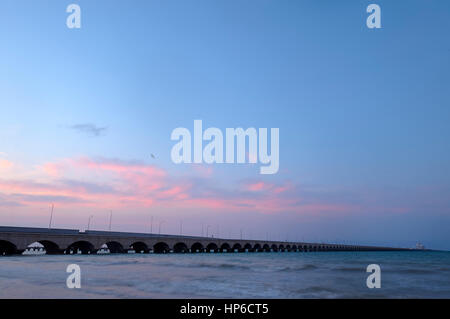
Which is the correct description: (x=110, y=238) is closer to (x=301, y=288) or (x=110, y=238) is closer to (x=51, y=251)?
(x=51, y=251)

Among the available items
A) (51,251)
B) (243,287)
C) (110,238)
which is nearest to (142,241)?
(110,238)

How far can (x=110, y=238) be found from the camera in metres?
90.7

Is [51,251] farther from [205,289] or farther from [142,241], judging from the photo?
[205,289]
